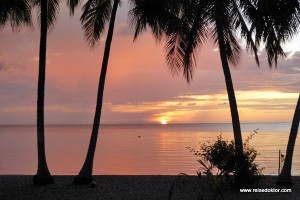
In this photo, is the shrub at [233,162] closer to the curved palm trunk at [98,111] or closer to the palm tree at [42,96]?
the curved palm trunk at [98,111]

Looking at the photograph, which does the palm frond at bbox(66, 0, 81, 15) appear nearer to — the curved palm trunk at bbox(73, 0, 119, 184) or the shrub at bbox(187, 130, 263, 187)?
the curved palm trunk at bbox(73, 0, 119, 184)

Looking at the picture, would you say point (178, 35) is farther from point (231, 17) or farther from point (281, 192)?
point (281, 192)

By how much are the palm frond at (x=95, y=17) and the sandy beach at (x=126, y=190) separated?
586cm

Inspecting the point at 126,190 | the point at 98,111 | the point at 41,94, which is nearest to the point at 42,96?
the point at 41,94

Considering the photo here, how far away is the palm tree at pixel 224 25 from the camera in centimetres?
1483

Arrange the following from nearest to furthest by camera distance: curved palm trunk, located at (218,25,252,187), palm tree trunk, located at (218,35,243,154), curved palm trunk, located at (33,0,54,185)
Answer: curved palm trunk, located at (218,25,252,187), palm tree trunk, located at (218,35,243,154), curved palm trunk, located at (33,0,54,185)

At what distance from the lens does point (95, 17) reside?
1727 centimetres

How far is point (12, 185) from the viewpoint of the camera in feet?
54.2

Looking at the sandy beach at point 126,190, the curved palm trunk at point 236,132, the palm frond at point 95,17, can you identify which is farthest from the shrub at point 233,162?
the palm frond at point 95,17

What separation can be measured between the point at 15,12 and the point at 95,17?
10.4 feet

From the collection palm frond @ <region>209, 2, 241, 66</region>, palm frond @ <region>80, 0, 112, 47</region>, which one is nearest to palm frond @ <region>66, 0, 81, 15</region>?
palm frond @ <region>80, 0, 112, 47</region>

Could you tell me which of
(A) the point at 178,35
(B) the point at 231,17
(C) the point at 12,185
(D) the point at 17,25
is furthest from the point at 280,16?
(C) the point at 12,185

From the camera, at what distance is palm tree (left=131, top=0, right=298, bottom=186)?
584 inches

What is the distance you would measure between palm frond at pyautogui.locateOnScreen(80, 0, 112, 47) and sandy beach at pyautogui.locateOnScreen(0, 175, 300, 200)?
5.86 m
